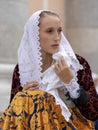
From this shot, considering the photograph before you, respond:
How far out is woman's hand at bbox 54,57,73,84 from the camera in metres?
2.62

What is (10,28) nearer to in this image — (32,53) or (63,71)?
(32,53)

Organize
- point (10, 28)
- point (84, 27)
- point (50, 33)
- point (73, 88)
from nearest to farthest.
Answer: point (73, 88) → point (50, 33) → point (10, 28) → point (84, 27)

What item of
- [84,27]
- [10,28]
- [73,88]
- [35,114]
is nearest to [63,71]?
[73,88]

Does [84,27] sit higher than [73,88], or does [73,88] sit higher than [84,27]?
[84,27]

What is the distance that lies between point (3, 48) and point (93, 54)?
179 cm

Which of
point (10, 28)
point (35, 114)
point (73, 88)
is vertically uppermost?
point (10, 28)

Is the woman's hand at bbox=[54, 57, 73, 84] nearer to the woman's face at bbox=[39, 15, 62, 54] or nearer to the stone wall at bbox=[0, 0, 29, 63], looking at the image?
the woman's face at bbox=[39, 15, 62, 54]

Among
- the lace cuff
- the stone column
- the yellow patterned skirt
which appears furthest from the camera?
the stone column

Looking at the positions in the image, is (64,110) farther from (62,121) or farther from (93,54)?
(93,54)

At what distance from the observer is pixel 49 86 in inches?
105

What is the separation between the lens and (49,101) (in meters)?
2.57

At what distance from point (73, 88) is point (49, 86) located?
12cm

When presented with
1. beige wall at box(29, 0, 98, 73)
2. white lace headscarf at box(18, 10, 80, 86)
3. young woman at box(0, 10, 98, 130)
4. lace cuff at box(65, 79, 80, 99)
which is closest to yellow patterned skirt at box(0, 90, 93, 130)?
young woman at box(0, 10, 98, 130)

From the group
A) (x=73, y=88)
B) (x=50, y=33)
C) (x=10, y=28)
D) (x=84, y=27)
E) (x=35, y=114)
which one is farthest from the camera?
(x=84, y=27)
